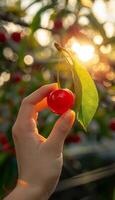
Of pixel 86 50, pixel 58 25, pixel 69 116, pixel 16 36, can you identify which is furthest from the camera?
pixel 16 36

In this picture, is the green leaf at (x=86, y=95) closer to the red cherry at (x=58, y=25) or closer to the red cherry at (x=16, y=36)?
the red cherry at (x=58, y=25)

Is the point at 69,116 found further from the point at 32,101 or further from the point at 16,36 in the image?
the point at 16,36

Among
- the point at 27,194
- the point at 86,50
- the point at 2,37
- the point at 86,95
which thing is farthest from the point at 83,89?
the point at 2,37

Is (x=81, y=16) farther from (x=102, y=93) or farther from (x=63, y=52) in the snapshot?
(x=63, y=52)

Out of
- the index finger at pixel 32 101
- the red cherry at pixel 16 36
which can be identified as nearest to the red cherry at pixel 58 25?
the red cherry at pixel 16 36

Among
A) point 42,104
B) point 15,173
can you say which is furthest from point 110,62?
point 42,104

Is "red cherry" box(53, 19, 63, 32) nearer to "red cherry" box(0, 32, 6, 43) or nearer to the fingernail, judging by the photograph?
"red cherry" box(0, 32, 6, 43)
